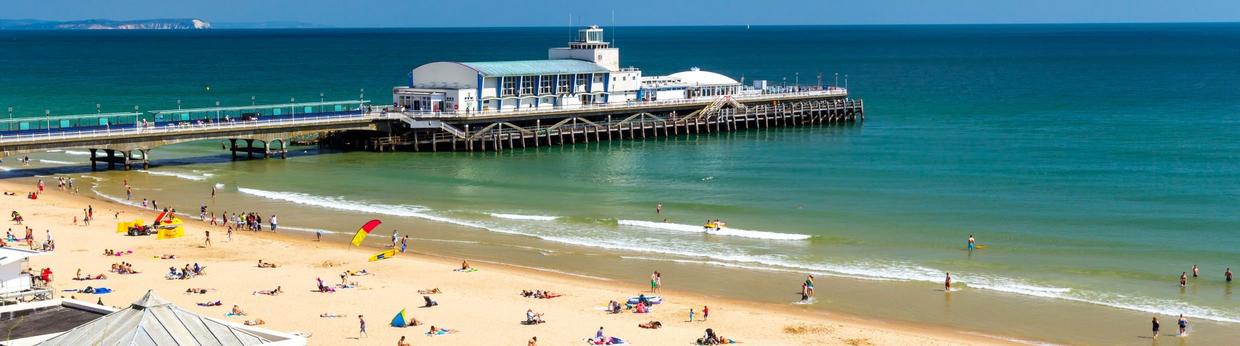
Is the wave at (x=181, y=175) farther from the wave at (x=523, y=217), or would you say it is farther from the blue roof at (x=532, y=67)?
the wave at (x=523, y=217)

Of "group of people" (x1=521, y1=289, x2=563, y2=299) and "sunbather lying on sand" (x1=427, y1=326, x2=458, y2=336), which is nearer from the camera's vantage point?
"sunbather lying on sand" (x1=427, y1=326, x2=458, y2=336)

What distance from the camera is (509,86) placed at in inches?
3273

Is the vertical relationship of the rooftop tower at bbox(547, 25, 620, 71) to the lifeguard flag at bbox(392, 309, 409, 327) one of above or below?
above

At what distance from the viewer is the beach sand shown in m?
35.5

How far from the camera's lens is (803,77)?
165250mm

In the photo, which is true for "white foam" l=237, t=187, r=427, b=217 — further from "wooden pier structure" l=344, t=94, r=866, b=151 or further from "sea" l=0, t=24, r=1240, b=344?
"wooden pier structure" l=344, t=94, r=866, b=151

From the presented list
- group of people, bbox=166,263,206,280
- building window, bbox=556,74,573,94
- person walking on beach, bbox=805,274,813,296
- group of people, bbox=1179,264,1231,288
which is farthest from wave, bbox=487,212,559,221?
building window, bbox=556,74,573,94

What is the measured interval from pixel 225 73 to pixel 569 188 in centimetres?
11569

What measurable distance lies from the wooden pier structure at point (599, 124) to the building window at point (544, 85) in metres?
1.54

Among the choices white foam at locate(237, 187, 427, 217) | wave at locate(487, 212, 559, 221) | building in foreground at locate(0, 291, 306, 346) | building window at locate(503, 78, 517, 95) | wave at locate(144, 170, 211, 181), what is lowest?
wave at locate(487, 212, 559, 221)

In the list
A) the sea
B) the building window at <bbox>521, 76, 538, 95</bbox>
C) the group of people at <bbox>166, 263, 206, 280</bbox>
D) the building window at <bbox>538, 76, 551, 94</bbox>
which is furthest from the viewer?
the building window at <bbox>538, 76, 551, 94</bbox>

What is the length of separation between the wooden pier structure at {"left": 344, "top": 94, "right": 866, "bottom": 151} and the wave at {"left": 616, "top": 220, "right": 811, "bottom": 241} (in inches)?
1122

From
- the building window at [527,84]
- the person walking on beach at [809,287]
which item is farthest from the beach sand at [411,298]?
the building window at [527,84]

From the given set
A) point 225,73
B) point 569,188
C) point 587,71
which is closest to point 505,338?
point 569,188
